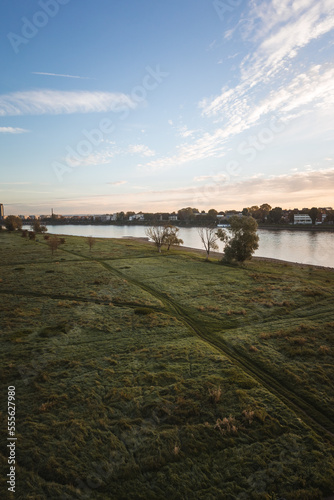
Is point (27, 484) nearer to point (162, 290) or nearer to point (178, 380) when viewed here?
point (178, 380)

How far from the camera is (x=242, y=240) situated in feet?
169

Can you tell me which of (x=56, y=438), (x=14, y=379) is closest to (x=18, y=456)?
(x=56, y=438)

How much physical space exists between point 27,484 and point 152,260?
4591 cm

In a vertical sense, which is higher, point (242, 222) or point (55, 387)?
point (242, 222)

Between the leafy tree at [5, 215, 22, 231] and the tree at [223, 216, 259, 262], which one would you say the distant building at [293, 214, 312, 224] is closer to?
the tree at [223, 216, 259, 262]

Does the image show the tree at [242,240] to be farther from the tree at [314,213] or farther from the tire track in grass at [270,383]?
the tree at [314,213]

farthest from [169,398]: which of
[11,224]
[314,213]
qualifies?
[314,213]

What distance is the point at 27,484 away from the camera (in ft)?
26.0

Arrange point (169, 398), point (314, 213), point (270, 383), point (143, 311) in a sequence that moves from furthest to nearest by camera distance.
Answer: point (314, 213) → point (143, 311) → point (270, 383) → point (169, 398)

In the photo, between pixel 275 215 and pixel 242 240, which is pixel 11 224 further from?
pixel 275 215

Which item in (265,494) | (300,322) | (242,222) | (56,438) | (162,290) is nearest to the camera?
(265,494)

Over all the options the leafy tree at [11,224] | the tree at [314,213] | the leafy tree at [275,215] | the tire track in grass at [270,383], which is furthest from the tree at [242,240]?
the tree at [314,213]

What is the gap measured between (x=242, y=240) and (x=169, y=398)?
43.5m

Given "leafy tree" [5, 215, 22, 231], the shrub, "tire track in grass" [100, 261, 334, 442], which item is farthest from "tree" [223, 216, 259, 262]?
"leafy tree" [5, 215, 22, 231]
